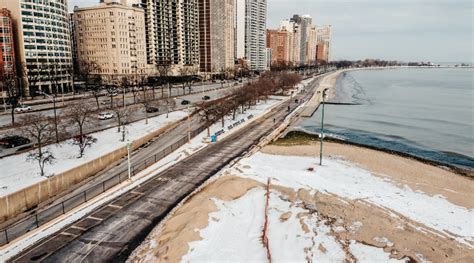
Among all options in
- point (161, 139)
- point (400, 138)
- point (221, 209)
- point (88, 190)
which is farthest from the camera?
point (400, 138)

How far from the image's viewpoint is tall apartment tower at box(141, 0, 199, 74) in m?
164

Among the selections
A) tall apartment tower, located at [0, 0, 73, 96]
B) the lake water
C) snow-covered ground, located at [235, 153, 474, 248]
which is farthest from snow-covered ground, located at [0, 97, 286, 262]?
tall apartment tower, located at [0, 0, 73, 96]

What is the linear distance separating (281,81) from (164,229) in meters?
119

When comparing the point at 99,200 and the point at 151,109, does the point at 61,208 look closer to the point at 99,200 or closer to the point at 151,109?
the point at 99,200

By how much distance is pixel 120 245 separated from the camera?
78.5 feet

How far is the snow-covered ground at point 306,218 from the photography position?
22125mm

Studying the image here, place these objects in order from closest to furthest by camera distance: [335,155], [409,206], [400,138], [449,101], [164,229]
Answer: [164,229]
[409,206]
[335,155]
[400,138]
[449,101]

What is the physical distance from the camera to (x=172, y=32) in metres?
176

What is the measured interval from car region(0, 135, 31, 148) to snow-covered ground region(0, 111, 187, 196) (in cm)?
484

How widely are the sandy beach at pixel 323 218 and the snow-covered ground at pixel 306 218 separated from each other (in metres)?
0.07

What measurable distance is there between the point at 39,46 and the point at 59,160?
91.7 metres

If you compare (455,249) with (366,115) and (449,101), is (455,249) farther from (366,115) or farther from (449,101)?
(449,101)

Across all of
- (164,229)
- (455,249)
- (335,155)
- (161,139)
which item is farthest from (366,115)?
(164,229)

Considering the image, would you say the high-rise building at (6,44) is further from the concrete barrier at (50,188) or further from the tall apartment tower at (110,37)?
the concrete barrier at (50,188)
